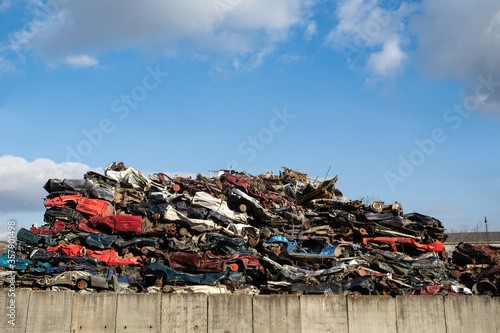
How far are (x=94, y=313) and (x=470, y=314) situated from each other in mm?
8760

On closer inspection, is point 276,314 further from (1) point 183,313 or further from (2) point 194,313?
(1) point 183,313

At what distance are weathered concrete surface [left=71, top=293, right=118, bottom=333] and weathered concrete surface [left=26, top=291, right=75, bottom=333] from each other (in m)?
0.15

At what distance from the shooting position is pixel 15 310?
1019 centimetres

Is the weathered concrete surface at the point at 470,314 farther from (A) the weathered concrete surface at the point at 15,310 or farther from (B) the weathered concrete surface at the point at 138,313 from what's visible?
(A) the weathered concrete surface at the point at 15,310

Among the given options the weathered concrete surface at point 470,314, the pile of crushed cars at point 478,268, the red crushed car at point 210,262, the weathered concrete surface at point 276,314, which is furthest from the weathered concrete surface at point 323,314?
the pile of crushed cars at point 478,268

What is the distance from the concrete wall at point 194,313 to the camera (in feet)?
33.0

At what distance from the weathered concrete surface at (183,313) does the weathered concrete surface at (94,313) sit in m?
1.17

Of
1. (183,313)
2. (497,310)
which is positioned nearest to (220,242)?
(183,313)

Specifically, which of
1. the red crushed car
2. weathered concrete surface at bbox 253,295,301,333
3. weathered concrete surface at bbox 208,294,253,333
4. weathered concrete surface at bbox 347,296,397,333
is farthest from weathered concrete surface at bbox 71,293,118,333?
weathered concrete surface at bbox 347,296,397,333

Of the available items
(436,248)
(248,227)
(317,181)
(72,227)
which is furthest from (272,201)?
(72,227)

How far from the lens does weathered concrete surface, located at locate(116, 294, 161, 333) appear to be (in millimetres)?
10039

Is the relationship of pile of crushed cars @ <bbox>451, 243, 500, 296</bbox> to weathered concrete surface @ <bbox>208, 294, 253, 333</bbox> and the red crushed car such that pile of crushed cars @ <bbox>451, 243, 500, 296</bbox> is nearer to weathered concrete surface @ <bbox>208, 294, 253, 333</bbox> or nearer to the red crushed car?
the red crushed car

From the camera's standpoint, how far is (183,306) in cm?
1013

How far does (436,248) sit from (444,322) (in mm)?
7974
